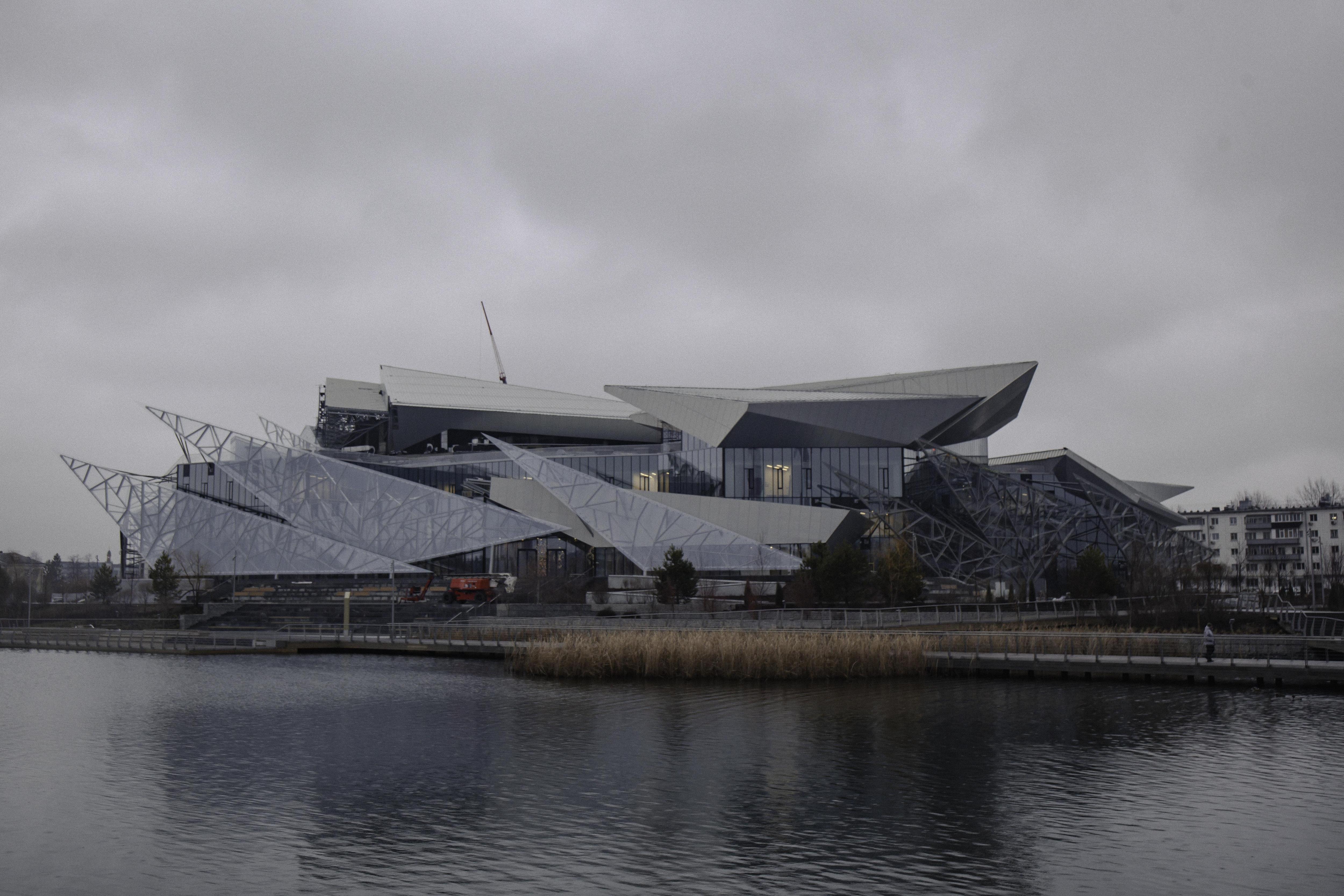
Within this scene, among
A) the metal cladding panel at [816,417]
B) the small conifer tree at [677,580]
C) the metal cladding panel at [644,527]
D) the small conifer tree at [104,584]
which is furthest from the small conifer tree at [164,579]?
the metal cladding panel at [816,417]

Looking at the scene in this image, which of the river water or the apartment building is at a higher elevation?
the apartment building

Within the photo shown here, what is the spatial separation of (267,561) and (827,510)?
113ft

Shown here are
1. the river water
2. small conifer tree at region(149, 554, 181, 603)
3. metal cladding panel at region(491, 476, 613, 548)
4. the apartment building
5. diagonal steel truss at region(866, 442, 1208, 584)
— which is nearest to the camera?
the river water

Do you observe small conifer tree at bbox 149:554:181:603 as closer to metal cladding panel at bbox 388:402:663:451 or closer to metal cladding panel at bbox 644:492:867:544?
metal cladding panel at bbox 388:402:663:451

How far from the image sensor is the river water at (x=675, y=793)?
12.6 metres

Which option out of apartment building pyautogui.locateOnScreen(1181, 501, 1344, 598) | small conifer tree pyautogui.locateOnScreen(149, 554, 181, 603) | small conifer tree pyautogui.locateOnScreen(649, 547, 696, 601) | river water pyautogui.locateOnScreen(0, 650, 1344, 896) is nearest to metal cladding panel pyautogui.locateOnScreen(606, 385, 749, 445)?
small conifer tree pyautogui.locateOnScreen(649, 547, 696, 601)

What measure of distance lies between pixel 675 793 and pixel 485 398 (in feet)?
231

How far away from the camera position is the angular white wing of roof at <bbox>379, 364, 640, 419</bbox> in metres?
82.5

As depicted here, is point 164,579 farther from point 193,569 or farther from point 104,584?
point 104,584

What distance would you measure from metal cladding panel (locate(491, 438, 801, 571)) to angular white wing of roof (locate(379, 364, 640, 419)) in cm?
1428

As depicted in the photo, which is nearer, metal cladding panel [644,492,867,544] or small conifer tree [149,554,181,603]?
small conifer tree [149,554,181,603]

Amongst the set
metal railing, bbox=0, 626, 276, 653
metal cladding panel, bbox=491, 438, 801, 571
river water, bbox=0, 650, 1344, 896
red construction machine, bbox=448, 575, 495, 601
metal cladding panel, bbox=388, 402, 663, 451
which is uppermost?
metal cladding panel, bbox=388, 402, 663, 451

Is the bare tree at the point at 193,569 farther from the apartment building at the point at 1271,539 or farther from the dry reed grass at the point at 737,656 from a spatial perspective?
the apartment building at the point at 1271,539

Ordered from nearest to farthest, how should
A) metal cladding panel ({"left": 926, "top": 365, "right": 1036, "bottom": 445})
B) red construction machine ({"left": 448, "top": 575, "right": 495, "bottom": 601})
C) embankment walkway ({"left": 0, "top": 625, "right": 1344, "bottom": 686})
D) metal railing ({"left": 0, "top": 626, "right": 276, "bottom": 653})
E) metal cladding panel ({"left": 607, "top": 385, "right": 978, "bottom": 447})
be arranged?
embankment walkway ({"left": 0, "top": 625, "right": 1344, "bottom": 686}) < metal railing ({"left": 0, "top": 626, "right": 276, "bottom": 653}) < red construction machine ({"left": 448, "top": 575, "right": 495, "bottom": 601}) < metal cladding panel ({"left": 607, "top": 385, "right": 978, "bottom": 447}) < metal cladding panel ({"left": 926, "top": 365, "right": 1036, "bottom": 445})
